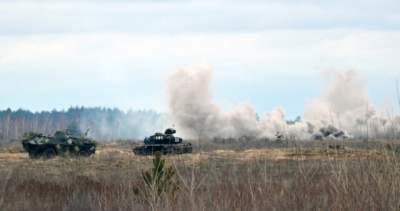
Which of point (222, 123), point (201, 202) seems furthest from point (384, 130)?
point (222, 123)

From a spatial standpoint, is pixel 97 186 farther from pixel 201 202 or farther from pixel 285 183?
pixel 201 202

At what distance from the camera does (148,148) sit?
50.8 meters

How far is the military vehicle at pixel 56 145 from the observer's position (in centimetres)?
5197

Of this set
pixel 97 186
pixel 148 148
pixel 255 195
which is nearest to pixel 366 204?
pixel 255 195

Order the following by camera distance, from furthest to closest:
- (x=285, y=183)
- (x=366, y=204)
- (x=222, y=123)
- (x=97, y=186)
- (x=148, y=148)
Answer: (x=222, y=123) < (x=148, y=148) < (x=97, y=186) < (x=285, y=183) < (x=366, y=204)

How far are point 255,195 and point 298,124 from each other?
330 ft

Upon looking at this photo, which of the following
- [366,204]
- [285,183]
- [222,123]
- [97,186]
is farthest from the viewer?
[222,123]

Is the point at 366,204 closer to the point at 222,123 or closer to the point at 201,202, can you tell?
the point at 201,202

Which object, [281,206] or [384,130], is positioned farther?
[384,130]

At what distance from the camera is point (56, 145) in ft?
173

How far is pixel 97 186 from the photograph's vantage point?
60.1 feet

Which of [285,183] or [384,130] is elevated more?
[384,130]

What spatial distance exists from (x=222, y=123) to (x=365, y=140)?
9942cm

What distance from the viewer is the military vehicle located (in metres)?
52.0
